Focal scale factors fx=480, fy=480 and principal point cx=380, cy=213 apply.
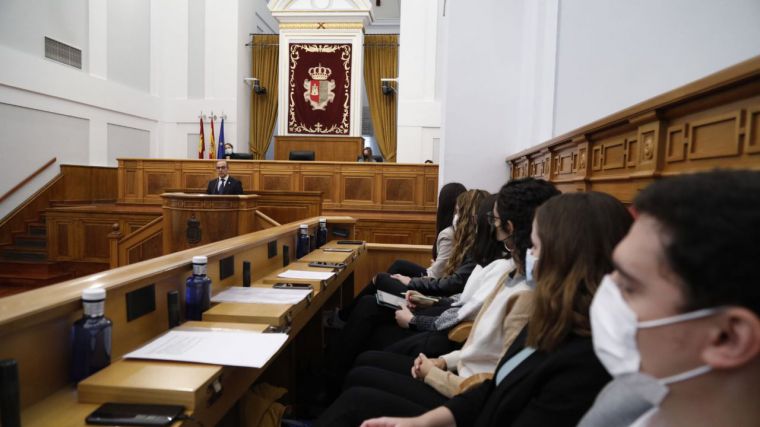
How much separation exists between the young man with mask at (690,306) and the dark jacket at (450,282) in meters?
1.82

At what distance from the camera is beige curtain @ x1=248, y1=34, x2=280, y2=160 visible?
11.1 metres

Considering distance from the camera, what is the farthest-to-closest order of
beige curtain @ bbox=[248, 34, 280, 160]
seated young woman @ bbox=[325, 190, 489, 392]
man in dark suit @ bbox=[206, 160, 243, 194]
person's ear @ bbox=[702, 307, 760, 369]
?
beige curtain @ bbox=[248, 34, 280, 160]
man in dark suit @ bbox=[206, 160, 243, 194]
seated young woman @ bbox=[325, 190, 489, 392]
person's ear @ bbox=[702, 307, 760, 369]

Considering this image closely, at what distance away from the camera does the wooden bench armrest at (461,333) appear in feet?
6.49

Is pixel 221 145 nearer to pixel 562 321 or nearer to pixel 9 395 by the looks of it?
pixel 9 395

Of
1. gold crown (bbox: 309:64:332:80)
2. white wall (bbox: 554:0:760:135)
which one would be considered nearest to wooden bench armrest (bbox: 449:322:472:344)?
white wall (bbox: 554:0:760:135)

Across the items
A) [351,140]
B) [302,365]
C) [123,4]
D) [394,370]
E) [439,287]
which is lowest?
[302,365]

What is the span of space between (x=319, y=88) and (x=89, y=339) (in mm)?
9561

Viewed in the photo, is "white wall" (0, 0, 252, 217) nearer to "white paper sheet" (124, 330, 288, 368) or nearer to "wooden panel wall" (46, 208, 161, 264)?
"wooden panel wall" (46, 208, 161, 264)

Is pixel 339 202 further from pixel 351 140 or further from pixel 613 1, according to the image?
pixel 613 1

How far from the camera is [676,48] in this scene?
10.5 ft

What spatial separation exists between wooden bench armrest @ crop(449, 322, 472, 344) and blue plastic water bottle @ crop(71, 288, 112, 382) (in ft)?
4.16

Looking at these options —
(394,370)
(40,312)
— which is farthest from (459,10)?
(40,312)

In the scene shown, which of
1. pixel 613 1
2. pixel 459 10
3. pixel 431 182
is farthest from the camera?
pixel 431 182

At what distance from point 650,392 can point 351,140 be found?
9289 mm
